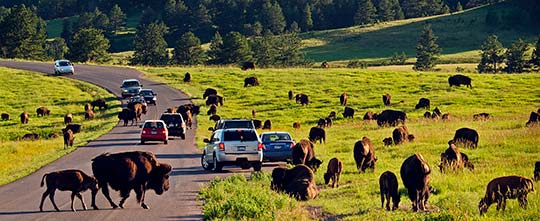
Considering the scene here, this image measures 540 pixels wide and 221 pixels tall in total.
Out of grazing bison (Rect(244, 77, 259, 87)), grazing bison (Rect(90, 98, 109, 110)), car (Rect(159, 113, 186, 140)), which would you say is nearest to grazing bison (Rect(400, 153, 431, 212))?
car (Rect(159, 113, 186, 140))

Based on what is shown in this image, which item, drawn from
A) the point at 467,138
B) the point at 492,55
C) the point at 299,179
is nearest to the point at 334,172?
the point at 299,179

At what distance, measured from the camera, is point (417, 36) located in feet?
540

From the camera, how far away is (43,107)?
212 ft

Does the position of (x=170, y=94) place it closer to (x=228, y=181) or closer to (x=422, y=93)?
(x=422, y=93)

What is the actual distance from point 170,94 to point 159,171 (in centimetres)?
5532

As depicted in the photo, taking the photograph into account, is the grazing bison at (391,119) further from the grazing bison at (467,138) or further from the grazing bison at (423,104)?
the grazing bison at (467,138)

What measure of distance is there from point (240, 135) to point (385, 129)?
703 inches

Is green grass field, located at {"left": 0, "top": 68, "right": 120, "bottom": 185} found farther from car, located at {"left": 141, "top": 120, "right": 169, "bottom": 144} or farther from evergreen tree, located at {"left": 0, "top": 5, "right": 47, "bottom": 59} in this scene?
evergreen tree, located at {"left": 0, "top": 5, "right": 47, "bottom": 59}

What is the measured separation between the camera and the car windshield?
2944 centimetres

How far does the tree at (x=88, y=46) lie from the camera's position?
398 feet

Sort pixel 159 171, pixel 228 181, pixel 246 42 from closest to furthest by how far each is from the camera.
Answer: pixel 159 171 < pixel 228 181 < pixel 246 42

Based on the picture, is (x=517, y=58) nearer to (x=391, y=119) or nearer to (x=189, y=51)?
(x=189, y=51)

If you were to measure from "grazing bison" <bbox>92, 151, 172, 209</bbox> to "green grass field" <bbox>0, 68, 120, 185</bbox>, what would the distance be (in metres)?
9.20

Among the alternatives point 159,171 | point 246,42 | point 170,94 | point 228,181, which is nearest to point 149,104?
point 170,94
